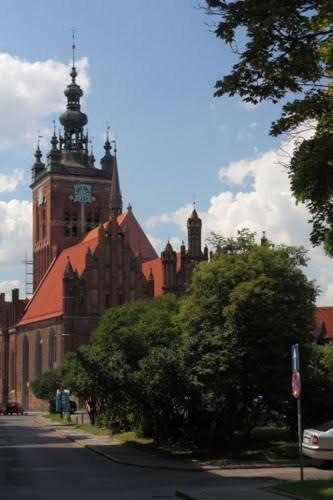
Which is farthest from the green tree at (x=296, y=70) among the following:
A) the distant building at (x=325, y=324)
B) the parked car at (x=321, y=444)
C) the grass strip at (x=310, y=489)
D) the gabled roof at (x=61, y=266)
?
the gabled roof at (x=61, y=266)

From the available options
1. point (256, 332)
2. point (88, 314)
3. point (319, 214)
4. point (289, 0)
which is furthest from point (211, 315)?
point (88, 314)

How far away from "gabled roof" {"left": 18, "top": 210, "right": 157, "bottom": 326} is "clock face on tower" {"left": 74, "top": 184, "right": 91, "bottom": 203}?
15.8 feet

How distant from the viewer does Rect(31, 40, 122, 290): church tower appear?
107 m

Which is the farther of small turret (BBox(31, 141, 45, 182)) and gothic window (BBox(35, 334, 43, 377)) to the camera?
small turret (BBox(31, 141, 45, 182))

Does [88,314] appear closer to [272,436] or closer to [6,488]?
[272,436]

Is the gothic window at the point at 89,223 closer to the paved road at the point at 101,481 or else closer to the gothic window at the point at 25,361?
the gothic window at the point at 25,361

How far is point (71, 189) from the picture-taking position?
107875 millimetres

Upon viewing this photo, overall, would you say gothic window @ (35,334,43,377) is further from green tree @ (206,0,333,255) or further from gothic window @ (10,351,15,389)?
green tree @ (206,0,333,255)

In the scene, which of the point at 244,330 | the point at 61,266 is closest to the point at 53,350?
the point at 61,266

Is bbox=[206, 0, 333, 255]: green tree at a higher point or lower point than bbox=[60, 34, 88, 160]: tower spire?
lower

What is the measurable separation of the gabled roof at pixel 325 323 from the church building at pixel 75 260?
14082mm

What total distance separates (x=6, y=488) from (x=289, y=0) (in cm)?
1317

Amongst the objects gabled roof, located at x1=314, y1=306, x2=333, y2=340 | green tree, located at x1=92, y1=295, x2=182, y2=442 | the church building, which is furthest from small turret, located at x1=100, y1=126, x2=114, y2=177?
green tree, located at x1=92, y1=295, x2=182, y2=442

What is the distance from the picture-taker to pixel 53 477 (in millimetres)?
22141
